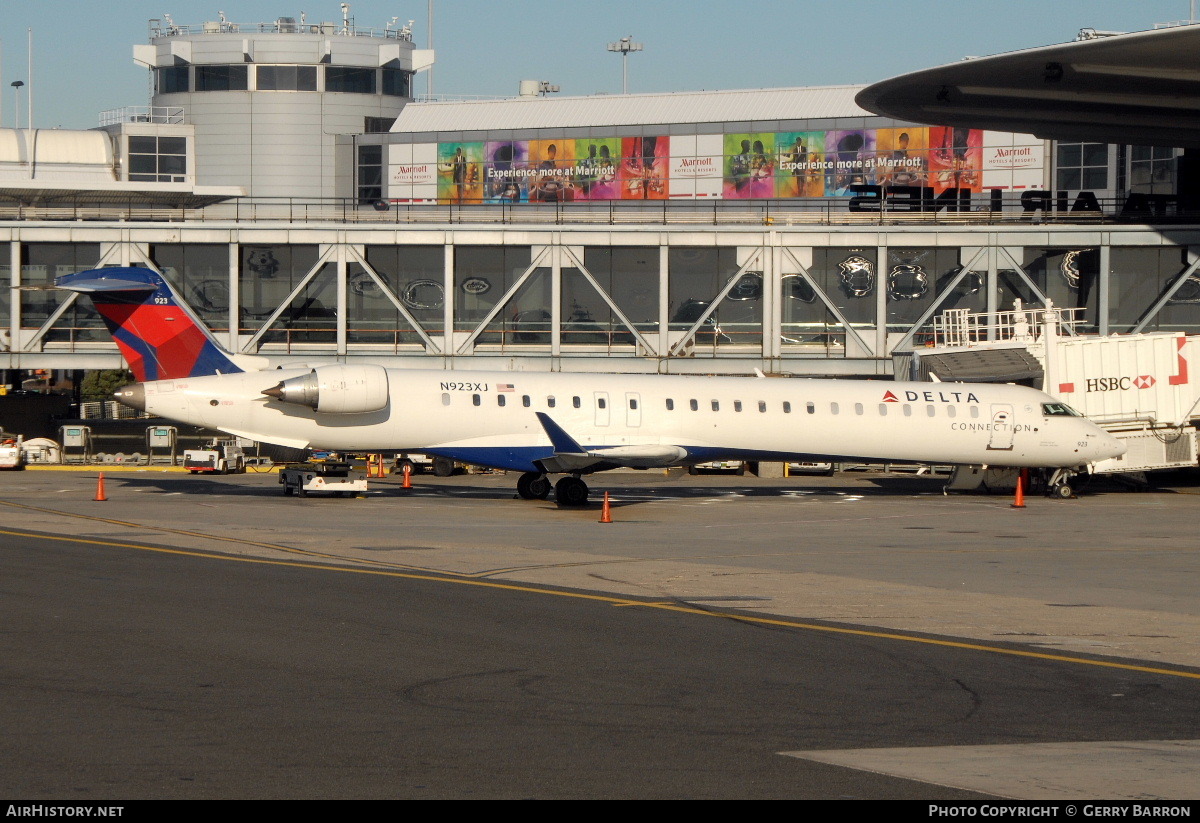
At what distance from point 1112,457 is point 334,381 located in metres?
20.2

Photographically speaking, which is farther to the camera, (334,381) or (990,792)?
(334,381)

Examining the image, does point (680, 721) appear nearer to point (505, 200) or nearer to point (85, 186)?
point (505, 200)

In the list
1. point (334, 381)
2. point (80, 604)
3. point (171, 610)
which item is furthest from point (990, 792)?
point (334, 381)

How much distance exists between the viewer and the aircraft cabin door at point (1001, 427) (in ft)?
113

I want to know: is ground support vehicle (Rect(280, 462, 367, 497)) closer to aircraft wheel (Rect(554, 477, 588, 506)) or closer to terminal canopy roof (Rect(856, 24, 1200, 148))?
aircraft wheel (Rect(554, 477, 588, 506))

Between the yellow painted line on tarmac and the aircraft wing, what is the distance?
417 inches

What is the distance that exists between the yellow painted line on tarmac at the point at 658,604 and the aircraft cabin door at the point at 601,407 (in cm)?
1271

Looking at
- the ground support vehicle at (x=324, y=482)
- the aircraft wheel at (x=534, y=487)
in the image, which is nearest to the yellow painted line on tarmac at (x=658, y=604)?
the ground support vehicle at (x=324, y=482)

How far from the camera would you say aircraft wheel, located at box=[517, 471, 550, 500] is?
33.2 meters

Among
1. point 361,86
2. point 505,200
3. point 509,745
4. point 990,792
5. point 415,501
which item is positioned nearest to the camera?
point 990,792

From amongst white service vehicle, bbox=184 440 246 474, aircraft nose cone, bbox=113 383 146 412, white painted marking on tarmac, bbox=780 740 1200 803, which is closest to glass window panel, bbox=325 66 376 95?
white service vehicle, bbox=184 440 246 474

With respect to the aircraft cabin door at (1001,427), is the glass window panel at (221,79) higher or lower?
higher

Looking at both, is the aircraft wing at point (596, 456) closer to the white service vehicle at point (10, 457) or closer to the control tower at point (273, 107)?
the white service vehicle at point (10, 457)

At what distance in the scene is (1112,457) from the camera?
35438 millimetres
